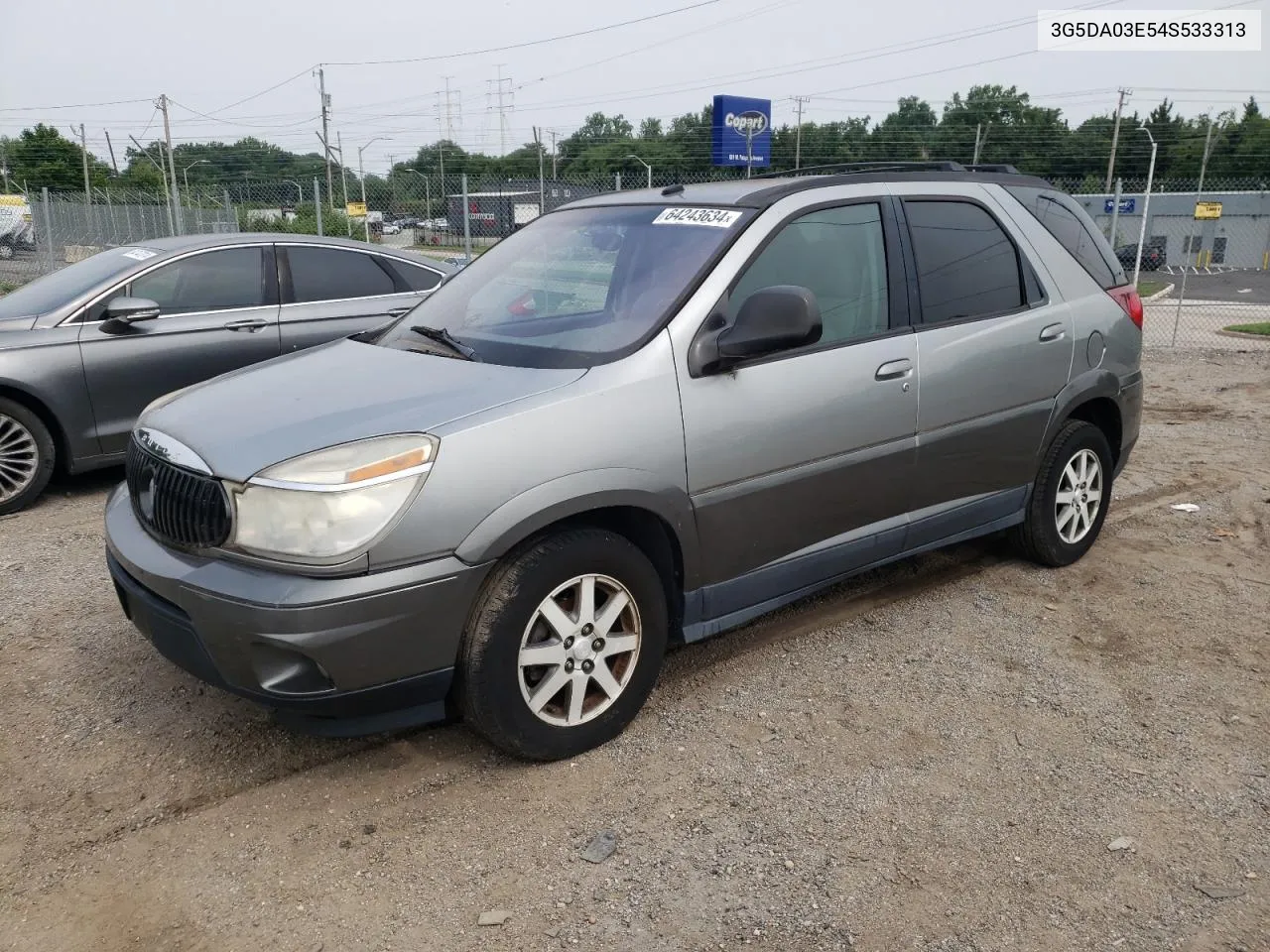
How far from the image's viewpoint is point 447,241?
26062 mm

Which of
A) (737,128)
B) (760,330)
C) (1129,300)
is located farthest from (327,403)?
(737,128)

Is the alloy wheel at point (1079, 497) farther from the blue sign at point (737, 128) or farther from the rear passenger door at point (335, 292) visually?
the blue sign at point (737, 128)

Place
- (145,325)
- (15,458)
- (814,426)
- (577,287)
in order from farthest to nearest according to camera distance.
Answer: (145,325), (15,458), (577,287), (814,426)

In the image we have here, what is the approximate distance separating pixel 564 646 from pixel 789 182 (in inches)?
79.0

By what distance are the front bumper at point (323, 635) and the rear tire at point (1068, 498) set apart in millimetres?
3043

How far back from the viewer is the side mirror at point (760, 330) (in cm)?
335

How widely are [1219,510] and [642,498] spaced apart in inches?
178

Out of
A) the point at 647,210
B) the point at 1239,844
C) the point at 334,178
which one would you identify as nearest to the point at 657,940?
the point at 1239,844

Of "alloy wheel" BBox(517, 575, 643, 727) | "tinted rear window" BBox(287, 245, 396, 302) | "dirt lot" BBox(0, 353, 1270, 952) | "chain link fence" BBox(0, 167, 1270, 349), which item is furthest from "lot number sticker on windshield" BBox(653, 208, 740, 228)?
"chain link fence" BBox(0, 167, 1270, 349)

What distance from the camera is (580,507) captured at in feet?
10.2

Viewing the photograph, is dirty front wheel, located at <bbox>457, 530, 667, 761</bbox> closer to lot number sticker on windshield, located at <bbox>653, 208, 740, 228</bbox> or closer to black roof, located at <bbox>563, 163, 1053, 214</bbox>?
lot number sticker on windshield, located at <bbox>653, 208, 740, 228</bbox>

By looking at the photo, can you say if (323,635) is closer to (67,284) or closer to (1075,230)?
(1075,230)

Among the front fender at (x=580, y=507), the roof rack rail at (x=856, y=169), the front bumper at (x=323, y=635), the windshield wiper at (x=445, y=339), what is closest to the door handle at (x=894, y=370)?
the roof rack rail at (x=856, y=169)

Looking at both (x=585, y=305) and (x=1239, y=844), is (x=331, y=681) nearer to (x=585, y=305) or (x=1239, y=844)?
(x=585, y=305)
